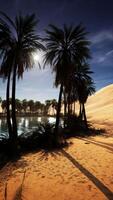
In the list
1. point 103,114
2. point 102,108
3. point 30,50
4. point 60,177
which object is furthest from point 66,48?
point 102,108

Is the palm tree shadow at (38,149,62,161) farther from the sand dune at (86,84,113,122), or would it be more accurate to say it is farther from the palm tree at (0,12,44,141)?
the sand dune at (86,84,113,122)

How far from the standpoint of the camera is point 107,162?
9.71 metres

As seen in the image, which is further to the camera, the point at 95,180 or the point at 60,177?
the point at 60,177

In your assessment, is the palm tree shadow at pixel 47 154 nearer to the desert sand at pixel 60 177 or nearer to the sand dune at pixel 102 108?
the desert sand at pixel 60 177

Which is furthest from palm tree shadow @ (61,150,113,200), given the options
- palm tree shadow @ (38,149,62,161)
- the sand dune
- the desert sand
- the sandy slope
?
the sand dune

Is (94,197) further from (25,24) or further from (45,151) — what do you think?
(25,24)

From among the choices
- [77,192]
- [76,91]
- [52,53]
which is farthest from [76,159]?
[76,91]

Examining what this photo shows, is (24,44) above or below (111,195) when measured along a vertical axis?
above

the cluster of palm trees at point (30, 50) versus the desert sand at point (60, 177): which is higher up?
the cluster of palm trees at point (30, 50)

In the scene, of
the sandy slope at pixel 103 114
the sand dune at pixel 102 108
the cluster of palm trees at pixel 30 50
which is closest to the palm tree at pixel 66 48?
the cluster of palm trees at pixel 30 50

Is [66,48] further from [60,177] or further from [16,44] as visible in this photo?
[60,177]

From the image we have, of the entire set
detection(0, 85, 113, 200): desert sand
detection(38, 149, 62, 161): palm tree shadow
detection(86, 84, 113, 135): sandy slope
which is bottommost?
→ detection(0, 85, 113, 200): desert sand

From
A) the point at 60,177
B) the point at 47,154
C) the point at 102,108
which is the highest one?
the point at 102,108

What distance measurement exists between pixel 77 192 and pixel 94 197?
0.66 m
